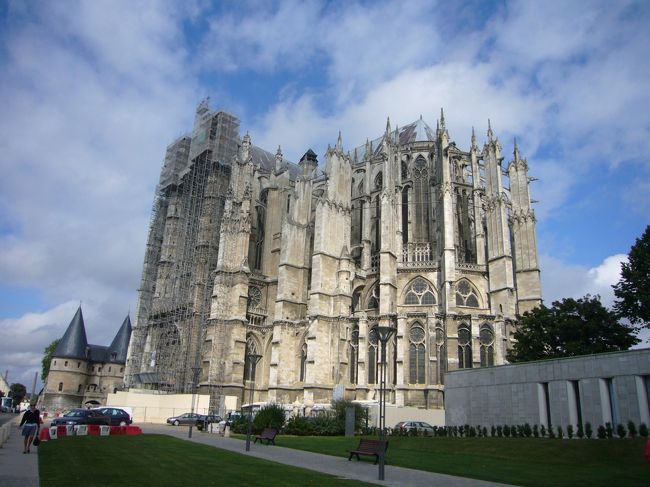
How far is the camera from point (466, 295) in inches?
1489

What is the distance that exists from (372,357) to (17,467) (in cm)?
2825

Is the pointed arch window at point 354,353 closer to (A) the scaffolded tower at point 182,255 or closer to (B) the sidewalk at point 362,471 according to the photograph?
(A) the scaffolded tower at point 182,255

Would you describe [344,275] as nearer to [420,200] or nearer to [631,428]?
[420,200]

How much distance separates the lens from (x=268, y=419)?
26219mm

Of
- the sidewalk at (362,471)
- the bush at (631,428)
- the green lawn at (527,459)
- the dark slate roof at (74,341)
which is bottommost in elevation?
the sidewalk at (362,471)

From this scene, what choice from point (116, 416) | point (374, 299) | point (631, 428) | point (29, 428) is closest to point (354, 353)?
point (374, 299)

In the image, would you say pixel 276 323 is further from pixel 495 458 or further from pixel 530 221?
pixel 495 458

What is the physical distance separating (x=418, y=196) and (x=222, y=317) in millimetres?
18832

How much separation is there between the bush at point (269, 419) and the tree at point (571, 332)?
13.6 meters

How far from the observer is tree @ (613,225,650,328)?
92.0 feet

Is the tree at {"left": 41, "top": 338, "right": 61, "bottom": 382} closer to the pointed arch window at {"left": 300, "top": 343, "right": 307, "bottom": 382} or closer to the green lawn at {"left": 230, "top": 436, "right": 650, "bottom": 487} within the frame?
the pointed arch window at {"left": 300, "top": 343, "right": 307, "bottom": 382}

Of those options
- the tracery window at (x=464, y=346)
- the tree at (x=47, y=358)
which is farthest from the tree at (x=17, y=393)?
the tracery window at (x=464, y=346)

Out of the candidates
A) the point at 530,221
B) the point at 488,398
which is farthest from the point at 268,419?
the point at 530,221

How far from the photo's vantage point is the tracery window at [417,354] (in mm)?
35875
